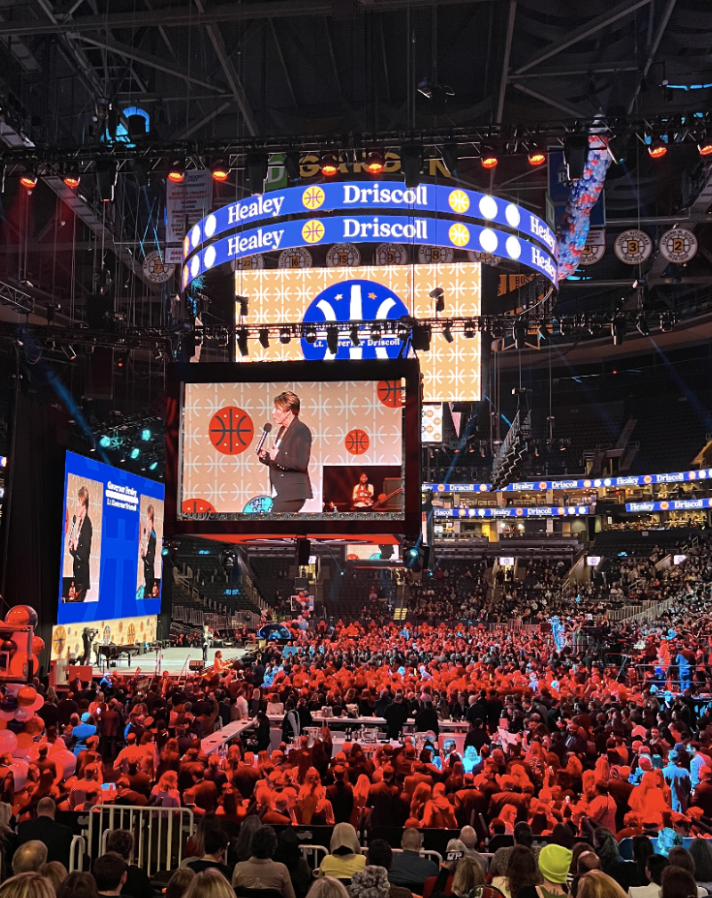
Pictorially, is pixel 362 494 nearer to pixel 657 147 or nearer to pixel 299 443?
pixel 299 443

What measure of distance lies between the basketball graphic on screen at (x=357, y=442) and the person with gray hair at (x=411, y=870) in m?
6.45

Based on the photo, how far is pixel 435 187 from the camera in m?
14.8

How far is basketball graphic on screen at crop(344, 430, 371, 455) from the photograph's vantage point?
40.8ft

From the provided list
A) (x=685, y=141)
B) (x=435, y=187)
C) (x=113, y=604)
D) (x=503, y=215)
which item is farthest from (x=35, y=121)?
(x=113, y=604)

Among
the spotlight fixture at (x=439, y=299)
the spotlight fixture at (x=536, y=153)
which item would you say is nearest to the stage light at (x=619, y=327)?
the spotlight fixture at (x=439, y=299)

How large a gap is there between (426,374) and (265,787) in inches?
375

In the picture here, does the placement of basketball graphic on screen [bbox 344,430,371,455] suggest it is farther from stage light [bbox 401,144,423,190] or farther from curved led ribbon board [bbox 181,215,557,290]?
stage light [bbox 401,144,423,190]

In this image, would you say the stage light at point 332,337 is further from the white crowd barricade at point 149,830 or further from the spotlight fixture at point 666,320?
the white crowd barricade at point 149,830

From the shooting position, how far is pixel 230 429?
41.7ft

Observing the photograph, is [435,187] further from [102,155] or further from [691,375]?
[691,375]

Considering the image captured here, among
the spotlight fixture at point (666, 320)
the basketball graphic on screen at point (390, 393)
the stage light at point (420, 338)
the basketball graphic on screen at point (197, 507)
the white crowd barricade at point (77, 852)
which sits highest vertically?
the spotlight fixture at point (666, 320)

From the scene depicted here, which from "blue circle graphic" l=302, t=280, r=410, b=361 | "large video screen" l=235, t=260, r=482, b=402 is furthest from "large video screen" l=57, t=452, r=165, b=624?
"blue circle graphic" l=302, t=280, r=410, b=361

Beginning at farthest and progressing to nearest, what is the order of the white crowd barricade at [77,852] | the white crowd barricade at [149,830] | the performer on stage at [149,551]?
1. the performer on stage at [149,551]
2. the white crowd barricade at [149,830]
3. the white crowd barricade at [77,852]

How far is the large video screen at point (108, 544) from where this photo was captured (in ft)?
79.7
